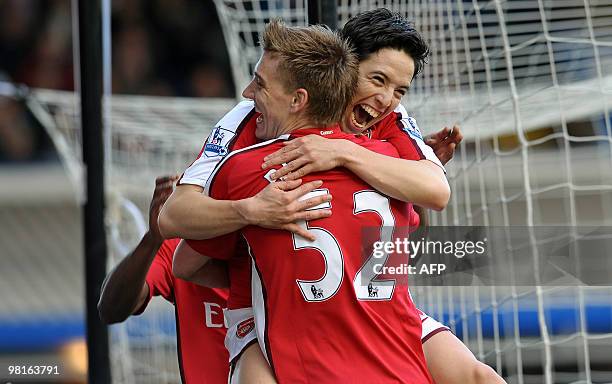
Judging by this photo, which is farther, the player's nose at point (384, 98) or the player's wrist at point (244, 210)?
the player's nose at point (384, 98)

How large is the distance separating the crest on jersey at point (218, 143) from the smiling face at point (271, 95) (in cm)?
12

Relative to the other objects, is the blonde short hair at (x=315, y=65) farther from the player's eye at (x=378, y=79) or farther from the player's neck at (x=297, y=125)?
the player's eye at (x=378, y=79)

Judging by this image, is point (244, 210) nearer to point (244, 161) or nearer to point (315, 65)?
point (244, 161)

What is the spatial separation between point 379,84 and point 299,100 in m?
0.25

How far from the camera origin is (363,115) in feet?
7.85

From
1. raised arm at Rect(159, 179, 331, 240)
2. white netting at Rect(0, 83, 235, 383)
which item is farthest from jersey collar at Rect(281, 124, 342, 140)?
white netting at Rect(0, 83, 235, 383)

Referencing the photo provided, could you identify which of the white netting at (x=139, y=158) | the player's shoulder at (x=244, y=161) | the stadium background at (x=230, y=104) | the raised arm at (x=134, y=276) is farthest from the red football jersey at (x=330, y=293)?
the white netting at (x=139, y=158)

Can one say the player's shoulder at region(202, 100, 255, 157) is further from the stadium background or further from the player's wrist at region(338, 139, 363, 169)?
the stadium background

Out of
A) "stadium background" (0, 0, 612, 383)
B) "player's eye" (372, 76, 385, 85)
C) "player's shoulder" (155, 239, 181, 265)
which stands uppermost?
"stadium background" (0, 0, 612, 383)

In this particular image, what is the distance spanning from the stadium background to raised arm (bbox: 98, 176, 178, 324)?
145cm

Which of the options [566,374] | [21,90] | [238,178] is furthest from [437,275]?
[566,374]

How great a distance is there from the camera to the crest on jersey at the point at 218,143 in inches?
91.2

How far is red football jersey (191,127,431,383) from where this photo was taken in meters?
2.07

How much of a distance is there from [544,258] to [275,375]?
1.65 meters
